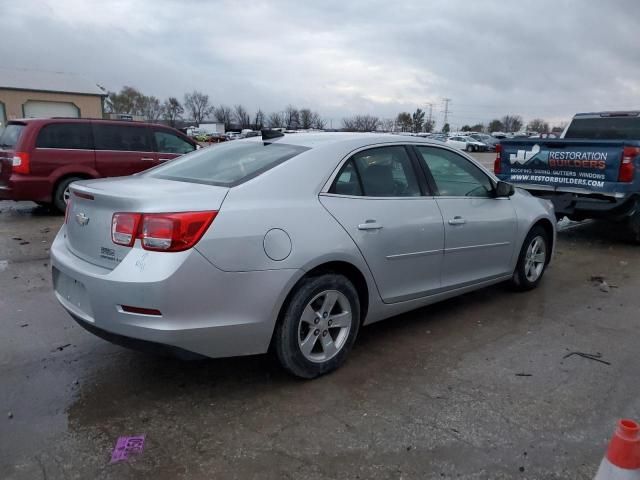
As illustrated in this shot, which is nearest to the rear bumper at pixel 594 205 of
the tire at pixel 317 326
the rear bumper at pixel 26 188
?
the tire at pixel 317 326

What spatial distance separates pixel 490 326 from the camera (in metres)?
4.56

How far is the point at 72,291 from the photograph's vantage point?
10.6 feet

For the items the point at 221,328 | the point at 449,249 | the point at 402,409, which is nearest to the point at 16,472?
the point at 221,328

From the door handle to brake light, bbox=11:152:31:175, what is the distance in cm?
734

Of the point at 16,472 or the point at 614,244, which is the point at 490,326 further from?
the point at 614,244

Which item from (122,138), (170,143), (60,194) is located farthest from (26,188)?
(170,143)

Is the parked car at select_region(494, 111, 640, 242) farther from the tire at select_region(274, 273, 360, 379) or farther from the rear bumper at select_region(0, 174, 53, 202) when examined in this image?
the rear bumper at select_region(0, 174, 53, 202)

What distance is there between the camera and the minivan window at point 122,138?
9578 mm

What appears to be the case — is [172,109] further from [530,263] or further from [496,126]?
[530,263]

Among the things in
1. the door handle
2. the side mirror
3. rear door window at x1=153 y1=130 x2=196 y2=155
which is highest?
rear door window at x1=153 y1=130 x2=196 y2=155

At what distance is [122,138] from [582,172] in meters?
7.77

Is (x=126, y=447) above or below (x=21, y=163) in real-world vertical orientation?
below

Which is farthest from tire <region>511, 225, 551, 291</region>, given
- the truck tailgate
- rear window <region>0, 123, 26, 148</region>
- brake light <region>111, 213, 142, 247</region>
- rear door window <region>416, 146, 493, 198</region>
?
rear window <region>0, 123, 26, 148</region>

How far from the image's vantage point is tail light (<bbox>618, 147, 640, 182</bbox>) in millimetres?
6940
